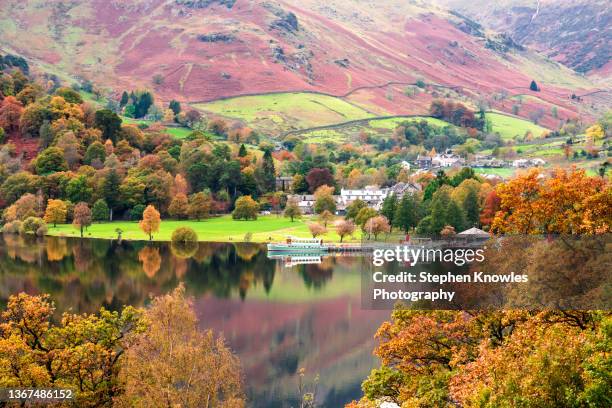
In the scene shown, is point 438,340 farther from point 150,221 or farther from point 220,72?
point 220,72

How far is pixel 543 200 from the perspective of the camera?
18.8 meters

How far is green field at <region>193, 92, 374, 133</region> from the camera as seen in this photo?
15612 centimetres

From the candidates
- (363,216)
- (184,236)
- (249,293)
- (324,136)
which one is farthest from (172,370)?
(324,136)

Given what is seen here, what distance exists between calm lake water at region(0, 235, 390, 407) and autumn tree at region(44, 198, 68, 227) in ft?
23.2

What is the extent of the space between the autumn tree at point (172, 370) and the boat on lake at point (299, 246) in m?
44.8

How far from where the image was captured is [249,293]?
49.4 metres

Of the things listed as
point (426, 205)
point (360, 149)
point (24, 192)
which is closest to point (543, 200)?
point (426, 205)

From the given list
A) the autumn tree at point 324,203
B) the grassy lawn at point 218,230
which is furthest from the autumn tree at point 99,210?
the autumn tree at point 324,203

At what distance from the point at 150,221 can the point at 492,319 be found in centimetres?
5848

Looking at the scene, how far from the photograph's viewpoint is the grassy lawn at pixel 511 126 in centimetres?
16885

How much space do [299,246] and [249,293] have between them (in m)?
18.5

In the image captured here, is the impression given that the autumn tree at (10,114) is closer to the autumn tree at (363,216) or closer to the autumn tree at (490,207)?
the autumn tree at (363,216)

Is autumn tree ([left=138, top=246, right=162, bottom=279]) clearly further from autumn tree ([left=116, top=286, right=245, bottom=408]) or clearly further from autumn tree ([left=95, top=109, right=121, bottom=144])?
autumn tree ([left=95, top=109, right=121, bottom=144])

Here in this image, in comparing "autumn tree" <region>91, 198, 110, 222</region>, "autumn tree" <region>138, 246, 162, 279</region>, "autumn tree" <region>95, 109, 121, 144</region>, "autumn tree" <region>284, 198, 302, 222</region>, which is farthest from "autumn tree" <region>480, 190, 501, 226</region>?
"autumn tree" <region>95, 109, 121, 144</region>
